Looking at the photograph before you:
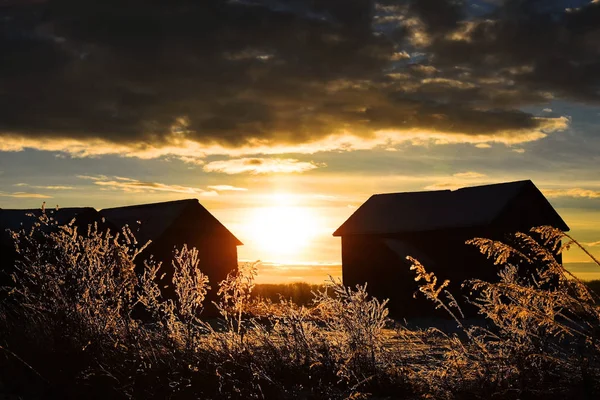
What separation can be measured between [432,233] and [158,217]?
38.0 feet

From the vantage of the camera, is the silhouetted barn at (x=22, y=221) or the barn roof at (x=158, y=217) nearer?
the silhouetted barn at (x=22, y=221)

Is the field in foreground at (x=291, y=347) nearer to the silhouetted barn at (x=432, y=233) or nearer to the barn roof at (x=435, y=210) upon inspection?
the silhouetted barn at (x=432, y=233)

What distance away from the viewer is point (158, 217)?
85.6 feet

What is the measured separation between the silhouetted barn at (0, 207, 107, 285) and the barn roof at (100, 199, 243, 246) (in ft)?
6.17

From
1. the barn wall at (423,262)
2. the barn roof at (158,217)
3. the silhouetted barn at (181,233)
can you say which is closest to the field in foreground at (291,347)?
the silhouetted barn at (181,233)

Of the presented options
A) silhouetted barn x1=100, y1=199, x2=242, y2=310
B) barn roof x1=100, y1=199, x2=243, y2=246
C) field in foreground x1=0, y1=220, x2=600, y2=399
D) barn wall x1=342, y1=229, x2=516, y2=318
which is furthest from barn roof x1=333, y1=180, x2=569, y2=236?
field in foreground x1=0, y1=220, x2=600, y2=399

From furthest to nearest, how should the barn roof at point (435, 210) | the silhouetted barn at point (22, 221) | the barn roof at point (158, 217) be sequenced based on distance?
1. the barn roof at point (435, 210)
2. the barn roof at point (158, 217)
3. the silhouetted barn at point (22, 221)

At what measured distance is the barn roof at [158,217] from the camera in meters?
25.2

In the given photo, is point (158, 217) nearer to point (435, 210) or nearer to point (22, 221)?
point (22, 221)

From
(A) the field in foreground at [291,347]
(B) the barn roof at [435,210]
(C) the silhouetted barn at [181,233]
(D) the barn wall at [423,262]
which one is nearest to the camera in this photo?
(A) the field in foreground at [291,347]

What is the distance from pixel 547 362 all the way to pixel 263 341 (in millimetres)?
3015

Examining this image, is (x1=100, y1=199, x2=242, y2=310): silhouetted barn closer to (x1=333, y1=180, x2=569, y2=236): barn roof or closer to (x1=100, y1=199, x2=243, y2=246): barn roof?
(x1=100, y1=199, x2=243, y2=246): barn roof

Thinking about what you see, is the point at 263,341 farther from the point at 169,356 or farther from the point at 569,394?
the point at 569,394

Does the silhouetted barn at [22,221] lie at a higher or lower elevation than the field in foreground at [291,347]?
higher
